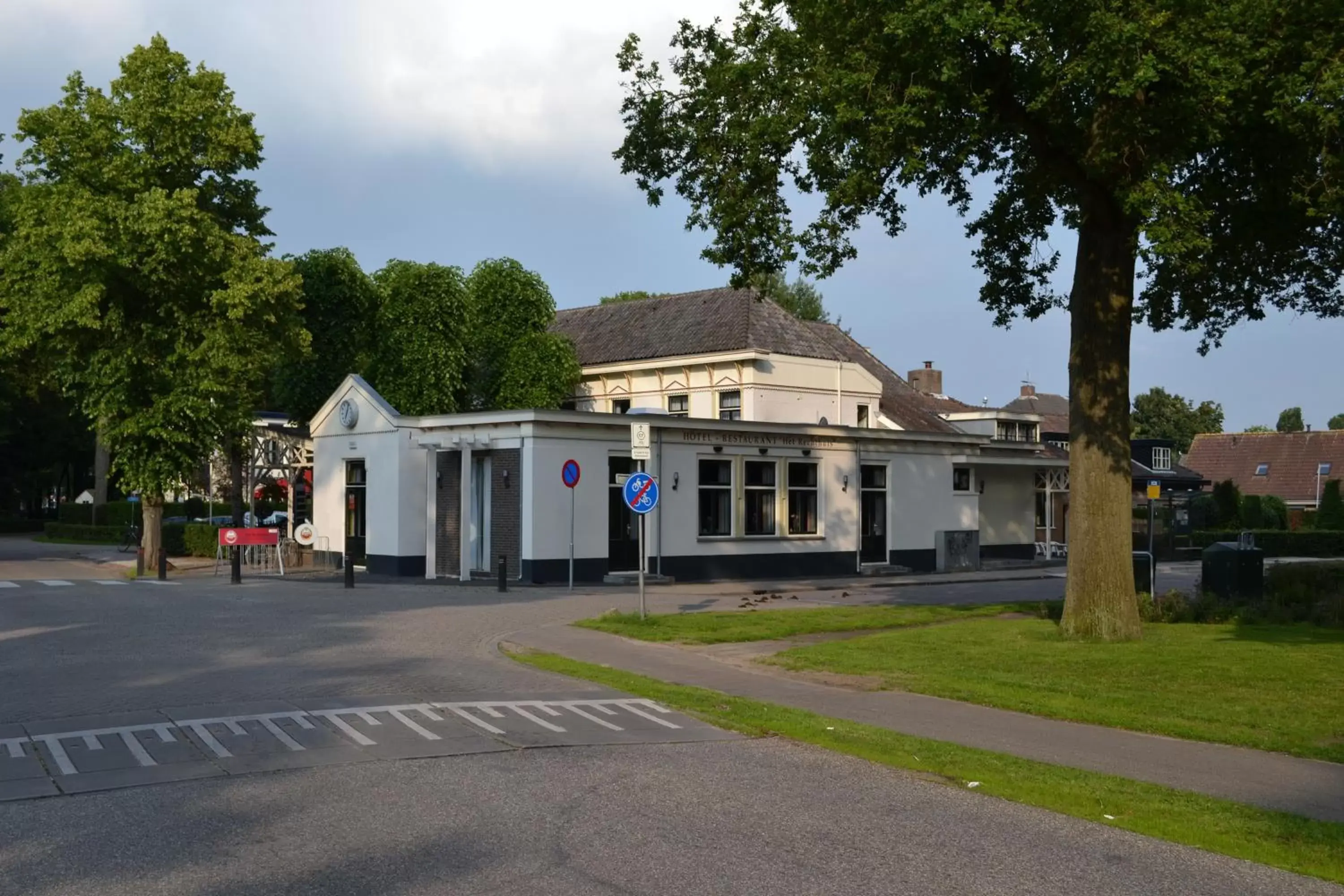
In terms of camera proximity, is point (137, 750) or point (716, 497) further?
point (716, 497)

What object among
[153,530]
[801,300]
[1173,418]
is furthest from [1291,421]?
[153,530]

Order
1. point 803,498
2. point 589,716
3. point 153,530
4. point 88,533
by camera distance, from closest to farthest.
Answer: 1. point 589,716
2. point 153,530
3. point 803,498
4. point 88,533

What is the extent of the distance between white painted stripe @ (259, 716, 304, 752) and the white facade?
19.3 m

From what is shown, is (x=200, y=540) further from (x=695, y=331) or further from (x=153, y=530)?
(x=695, y=331)

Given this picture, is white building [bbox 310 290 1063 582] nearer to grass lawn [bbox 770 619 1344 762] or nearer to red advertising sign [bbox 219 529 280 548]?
red advertising sign [bbox 219 529 280 548]

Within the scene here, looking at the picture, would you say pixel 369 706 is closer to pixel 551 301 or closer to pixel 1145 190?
pixel 1145 190

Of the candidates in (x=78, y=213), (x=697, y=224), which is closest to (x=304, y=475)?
(x=78, y=213)

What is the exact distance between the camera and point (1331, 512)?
5838 cm

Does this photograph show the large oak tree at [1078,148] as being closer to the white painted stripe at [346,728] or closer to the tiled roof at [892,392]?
the white painted stripe at [346,728]

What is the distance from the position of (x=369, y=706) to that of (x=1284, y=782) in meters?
7.76

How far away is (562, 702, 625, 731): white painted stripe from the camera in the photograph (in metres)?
11.6

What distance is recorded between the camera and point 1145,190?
1506 cm

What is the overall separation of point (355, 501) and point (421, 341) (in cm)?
1404

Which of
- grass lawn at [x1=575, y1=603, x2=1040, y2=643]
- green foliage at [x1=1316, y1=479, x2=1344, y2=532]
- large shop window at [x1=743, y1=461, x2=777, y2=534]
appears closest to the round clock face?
large shop window at [x1=743, y1=461, x2=777, y2=534]
